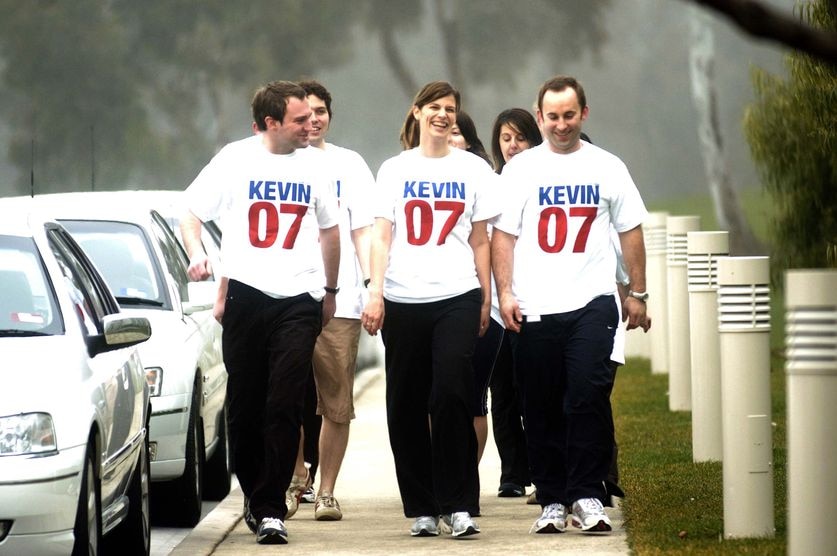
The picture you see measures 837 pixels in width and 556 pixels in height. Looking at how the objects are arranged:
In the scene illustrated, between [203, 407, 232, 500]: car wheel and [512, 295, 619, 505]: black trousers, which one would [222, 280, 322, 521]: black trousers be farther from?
[203, 407, 232, 500]: car wheel

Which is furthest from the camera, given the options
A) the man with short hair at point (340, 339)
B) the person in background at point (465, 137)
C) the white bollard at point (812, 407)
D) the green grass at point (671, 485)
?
the person in background at point (465, 137)

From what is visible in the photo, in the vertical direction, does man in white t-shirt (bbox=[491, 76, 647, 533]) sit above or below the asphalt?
above

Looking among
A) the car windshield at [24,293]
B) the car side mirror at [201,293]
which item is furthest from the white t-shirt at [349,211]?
the car windshield at [24,293]

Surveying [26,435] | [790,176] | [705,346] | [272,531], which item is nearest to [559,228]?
[272,531]

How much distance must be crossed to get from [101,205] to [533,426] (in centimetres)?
329

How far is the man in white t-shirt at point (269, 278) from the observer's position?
29.7 ft

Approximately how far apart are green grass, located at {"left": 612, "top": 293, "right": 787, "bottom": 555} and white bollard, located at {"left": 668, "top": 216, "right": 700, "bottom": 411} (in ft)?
0.71

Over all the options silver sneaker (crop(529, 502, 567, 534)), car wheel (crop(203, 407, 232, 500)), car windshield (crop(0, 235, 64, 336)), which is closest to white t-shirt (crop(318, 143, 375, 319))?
silver sneaker (crop(529, 502, 567, 534))

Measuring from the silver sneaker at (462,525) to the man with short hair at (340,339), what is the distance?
3.49ft

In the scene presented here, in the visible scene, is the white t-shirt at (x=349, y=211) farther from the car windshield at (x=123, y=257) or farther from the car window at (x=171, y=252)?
the car window at (x=171, y=252)

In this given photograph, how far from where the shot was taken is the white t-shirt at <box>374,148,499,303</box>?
9.03 meters

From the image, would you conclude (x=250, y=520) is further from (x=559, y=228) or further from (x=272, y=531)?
(x=559, y=228)

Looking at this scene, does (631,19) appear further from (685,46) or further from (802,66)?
(802,66)

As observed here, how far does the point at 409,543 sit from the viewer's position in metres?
8.99
